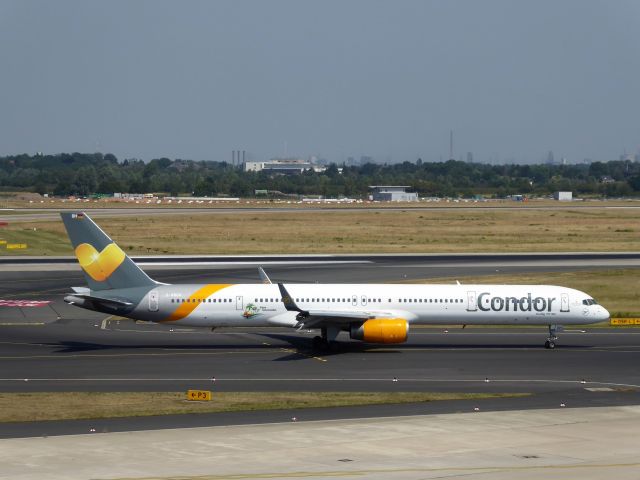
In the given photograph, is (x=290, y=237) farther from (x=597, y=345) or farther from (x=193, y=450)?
(x=193, y=450)

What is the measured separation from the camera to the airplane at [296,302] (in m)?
53.0

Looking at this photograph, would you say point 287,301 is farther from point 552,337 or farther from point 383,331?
point 552,337

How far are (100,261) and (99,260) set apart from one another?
2.8 inches

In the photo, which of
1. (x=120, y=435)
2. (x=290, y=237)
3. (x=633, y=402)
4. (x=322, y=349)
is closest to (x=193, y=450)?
(x=120, y=435)

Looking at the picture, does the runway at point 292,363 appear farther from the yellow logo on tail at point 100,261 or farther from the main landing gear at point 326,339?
the yellow logo on tail at point 100,261

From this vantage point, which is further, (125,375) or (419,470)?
(125,375)

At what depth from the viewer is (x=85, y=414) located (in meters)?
37.8

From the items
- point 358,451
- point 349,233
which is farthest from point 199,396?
point 349,233

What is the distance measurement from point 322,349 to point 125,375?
1118 cm

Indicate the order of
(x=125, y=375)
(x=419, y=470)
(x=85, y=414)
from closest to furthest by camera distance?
(x=419, y=470) → (x=85, y=414) → (x=125, y=375)

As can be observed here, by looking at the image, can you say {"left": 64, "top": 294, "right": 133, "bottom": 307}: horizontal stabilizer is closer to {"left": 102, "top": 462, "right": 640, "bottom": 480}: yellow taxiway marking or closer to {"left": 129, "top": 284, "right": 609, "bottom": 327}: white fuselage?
{"left": 129, "top": 284, "right": 609, "bottom": 327}: white fuselage

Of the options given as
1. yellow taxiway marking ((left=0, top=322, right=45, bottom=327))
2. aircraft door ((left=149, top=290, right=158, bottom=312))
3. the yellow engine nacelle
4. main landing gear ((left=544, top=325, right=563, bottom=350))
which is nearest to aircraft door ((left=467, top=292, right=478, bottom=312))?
the yellow engine nacelle

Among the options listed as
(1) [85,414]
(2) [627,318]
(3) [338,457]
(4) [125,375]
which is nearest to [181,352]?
(4) [125,375]

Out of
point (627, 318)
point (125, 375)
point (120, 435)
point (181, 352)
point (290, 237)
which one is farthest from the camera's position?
point (290, 237)
